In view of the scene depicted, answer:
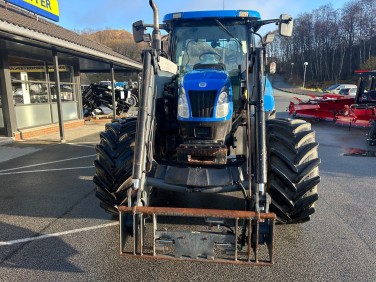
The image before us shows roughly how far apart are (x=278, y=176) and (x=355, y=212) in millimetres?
1719

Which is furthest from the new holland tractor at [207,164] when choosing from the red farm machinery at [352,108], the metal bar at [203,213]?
the red farm machinery at [352,108]

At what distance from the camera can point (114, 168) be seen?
3553 millimetres

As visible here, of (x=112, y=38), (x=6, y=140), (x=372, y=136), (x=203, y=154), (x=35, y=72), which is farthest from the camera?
(x=112, y=38)

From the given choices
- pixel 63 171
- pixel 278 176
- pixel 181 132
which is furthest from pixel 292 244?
pixel 63 171

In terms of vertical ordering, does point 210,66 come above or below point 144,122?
above

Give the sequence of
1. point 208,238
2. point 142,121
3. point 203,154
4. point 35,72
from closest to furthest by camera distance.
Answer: point 208,238 → point 142,121 → point 203,154 → point 35,72

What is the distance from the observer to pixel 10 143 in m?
10.2

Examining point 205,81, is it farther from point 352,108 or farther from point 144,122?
point 352,108

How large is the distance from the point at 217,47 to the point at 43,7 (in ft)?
35.7

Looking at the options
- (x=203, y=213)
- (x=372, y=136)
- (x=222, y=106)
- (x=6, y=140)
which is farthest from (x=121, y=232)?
(x=6, y=140)

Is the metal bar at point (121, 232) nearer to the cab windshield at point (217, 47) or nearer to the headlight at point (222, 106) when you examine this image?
the headlight at point (222, 106)

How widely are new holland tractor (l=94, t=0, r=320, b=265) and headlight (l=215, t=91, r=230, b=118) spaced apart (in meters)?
0.01

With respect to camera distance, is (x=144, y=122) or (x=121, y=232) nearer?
(x=121, y=232)

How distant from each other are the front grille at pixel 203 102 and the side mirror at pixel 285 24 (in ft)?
5.68
